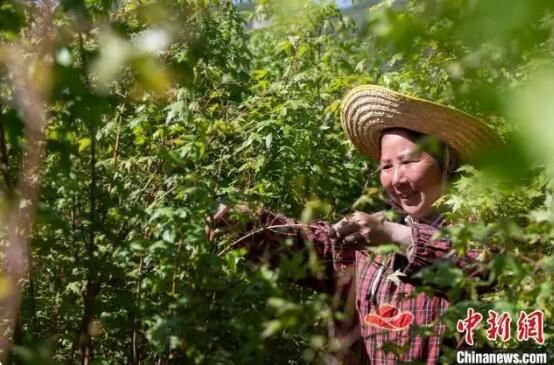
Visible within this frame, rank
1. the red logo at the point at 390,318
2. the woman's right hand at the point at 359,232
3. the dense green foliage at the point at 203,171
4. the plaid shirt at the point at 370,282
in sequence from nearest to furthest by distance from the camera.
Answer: the dense green foliage at the point at 203,171 < the woman's right hand at the point at 359,232 < the plaid shirt at the point at 370,282 < the red logo at the point at 390,318

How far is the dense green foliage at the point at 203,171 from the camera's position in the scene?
1.17 meters

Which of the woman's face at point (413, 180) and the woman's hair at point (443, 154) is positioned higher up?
the woman's hair at point (443, 154)

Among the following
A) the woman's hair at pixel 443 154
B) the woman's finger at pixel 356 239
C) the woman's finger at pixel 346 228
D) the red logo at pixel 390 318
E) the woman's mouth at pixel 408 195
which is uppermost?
the woman's hair at pixel 443 154

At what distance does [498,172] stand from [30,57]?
1.31 m

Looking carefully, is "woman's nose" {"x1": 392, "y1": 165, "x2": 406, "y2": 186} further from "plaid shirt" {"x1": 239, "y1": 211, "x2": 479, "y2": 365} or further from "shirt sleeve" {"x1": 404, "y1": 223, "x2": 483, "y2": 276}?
"shirt sleeve" {"x1": 404, "y1": 223, "x2": 483, "y2": 276}

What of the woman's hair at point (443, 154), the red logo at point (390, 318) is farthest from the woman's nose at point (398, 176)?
the red logo at point (390, 318)

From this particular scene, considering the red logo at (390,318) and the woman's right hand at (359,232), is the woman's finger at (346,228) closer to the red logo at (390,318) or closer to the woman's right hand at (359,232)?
the woman's right hand at (359,232)

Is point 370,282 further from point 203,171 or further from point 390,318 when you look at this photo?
point 203,171

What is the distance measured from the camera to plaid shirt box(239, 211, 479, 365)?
2.07 meters

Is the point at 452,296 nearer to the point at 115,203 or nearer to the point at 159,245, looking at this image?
the point at 159,245

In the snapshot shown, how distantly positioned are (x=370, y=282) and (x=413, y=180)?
362 millimetres

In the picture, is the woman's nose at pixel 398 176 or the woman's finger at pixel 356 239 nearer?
the woman's finger at pixel 356 239

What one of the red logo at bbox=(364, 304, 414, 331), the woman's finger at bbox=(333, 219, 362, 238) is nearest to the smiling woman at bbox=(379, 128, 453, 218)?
the red logo at bbox=(364, 304, 414, 331)

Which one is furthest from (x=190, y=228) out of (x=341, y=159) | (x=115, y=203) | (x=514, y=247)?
(x=341, y=159)
